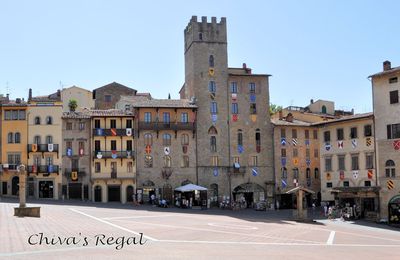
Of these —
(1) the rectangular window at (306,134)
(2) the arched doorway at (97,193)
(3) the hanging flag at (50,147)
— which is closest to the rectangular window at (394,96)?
(1) the rectangular window at (306,134)

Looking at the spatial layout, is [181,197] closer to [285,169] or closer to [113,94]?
[285,169]

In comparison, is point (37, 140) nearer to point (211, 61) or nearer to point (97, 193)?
point (97, 193)

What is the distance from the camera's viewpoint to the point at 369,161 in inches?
2389

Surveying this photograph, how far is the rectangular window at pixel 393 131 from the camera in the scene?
57.0 metres

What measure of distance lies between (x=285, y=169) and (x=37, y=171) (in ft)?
94.5

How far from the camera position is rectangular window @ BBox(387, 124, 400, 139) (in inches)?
2245

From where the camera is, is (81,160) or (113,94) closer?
(81,160)

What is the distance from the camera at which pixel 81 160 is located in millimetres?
69688

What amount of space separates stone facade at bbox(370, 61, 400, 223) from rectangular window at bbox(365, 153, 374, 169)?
42.2 inches

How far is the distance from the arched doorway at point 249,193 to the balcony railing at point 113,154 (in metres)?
13.1

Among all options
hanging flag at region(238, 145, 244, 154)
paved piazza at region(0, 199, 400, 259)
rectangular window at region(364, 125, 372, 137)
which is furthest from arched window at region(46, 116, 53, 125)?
rectangular window at region(364, 125, 372, 137)

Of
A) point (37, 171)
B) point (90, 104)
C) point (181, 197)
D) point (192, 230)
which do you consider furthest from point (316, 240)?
point (90, 104)

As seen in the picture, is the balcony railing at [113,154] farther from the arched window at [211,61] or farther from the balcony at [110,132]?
the arched window at [211,61]

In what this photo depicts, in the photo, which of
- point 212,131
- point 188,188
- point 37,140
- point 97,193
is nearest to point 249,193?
point 212,131
